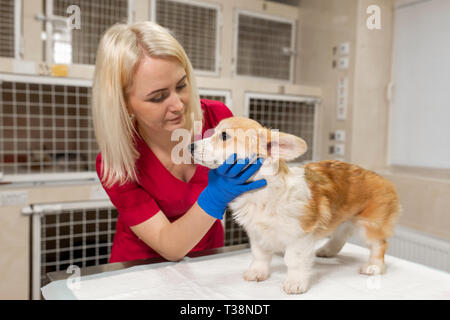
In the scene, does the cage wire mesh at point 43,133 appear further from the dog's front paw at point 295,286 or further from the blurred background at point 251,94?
the dog's front paw at point 295,286

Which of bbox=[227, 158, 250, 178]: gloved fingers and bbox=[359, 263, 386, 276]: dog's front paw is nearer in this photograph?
bbox=[227, 158, 250, 178]: gloved fingers

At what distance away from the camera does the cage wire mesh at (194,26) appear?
2343 mm

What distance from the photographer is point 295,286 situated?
2.64ft

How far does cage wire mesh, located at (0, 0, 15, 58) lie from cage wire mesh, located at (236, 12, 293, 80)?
1.48 m

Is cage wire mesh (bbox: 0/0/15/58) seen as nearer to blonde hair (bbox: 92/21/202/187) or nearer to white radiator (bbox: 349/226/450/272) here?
blonde hair (bbox: 92/21/202/187)

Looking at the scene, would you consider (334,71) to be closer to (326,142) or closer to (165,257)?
(326,142)

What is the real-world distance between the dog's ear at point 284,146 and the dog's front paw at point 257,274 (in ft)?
1.01

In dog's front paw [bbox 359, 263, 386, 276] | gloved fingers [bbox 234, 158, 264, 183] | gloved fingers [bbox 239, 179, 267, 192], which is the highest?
gloved fingers [bbox 234, 158, 264, 183]

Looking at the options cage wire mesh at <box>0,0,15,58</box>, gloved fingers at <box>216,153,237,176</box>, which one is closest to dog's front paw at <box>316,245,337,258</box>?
gloved fingers at <box>216,153,237,176</box>

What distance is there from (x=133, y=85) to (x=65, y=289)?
0.55m

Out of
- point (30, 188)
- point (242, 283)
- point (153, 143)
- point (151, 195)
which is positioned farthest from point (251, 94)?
point (242, 283)

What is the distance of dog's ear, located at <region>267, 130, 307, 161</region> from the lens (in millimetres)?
742

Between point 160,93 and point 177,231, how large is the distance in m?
0.38

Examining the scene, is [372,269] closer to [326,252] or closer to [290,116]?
[326,252]
